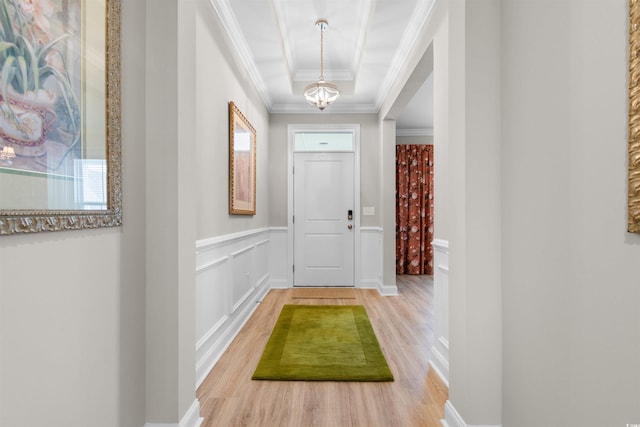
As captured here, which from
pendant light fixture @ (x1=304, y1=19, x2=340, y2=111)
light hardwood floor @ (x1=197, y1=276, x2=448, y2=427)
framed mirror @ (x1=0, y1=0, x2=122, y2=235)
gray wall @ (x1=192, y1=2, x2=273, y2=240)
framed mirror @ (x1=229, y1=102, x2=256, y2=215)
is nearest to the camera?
framed mirror @ (x1=0, y1=0, x2=122, y2=235)

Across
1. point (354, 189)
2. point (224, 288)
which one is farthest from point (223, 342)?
point (354, 189)

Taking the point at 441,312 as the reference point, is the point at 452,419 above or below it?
below

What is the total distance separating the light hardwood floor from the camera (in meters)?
1.76

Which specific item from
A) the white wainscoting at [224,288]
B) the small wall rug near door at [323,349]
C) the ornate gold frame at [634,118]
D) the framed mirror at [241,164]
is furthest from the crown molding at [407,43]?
the small wall rug near door at [323,349]

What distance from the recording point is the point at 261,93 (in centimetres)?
419

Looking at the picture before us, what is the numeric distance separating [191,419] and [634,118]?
2.05 meters

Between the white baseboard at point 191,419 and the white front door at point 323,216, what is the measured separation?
128 inches

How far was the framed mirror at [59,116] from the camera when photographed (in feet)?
2.78

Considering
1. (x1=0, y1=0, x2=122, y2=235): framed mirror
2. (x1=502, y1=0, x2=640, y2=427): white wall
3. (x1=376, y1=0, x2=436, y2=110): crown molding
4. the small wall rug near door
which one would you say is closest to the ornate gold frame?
(x1=502, y1=0, x2=640, y2=427): white wall

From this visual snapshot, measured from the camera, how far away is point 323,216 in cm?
497

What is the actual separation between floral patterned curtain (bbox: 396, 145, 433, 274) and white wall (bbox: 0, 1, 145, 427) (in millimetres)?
5349

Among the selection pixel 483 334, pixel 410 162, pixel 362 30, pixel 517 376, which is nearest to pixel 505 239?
pixel 483 334

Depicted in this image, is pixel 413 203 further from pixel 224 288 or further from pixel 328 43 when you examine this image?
pixel 224 288

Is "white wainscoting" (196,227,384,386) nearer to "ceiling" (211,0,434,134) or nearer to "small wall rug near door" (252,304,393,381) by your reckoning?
"small wall rug near door" (252,304,393,381)
